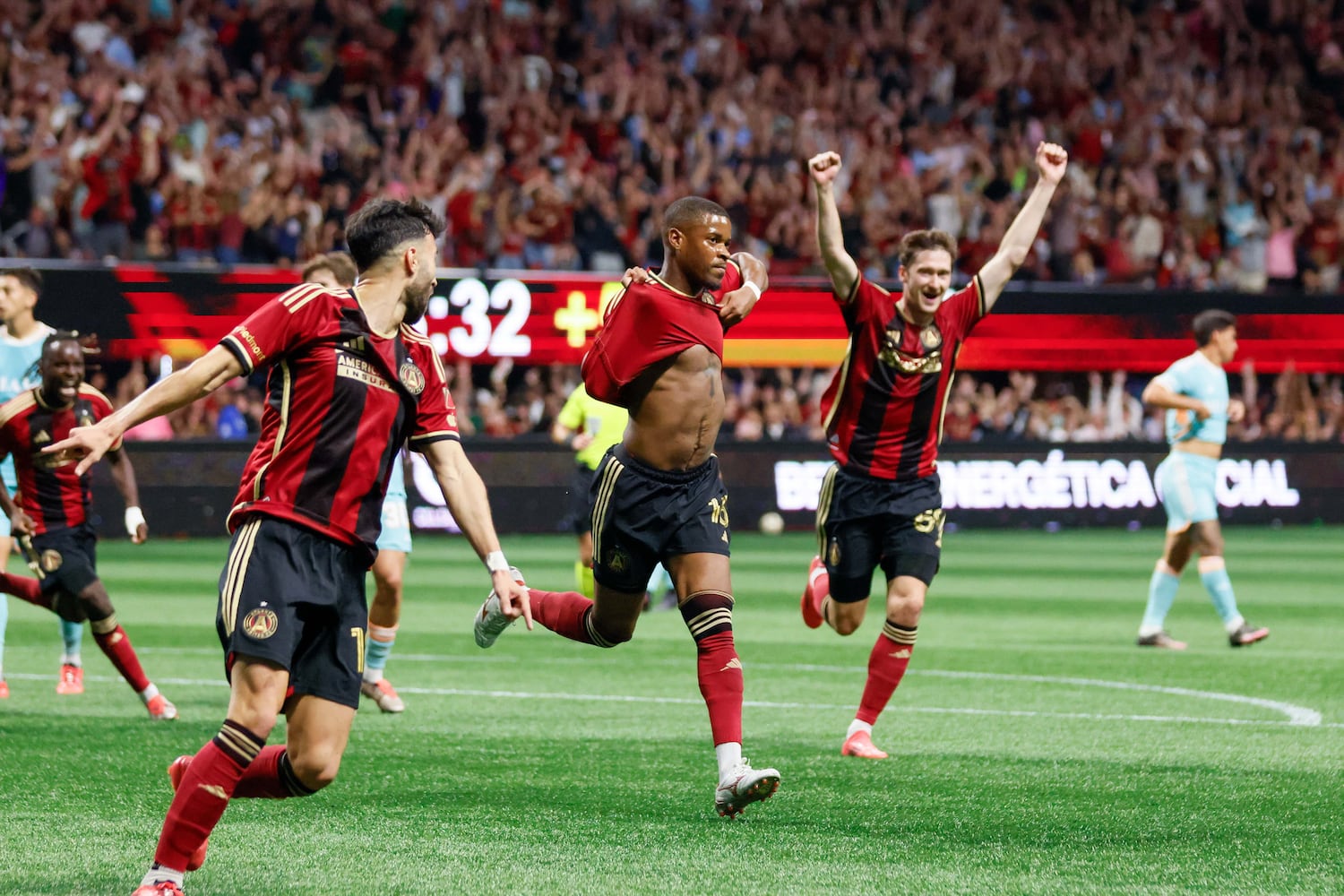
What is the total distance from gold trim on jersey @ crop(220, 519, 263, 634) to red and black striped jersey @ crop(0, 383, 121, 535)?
4.30 meters

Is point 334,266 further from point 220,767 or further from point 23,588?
point 220,767

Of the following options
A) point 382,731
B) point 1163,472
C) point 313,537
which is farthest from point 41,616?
point 313,537

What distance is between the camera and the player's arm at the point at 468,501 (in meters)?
5.36

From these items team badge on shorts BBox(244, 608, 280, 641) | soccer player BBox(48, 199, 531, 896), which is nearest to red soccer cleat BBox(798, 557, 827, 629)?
soccer player BBox(48, 199, 531, 896)

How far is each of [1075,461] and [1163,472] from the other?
40.0 ft

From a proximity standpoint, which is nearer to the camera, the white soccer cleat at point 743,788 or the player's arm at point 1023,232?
the white soccer cleat at point 743,788

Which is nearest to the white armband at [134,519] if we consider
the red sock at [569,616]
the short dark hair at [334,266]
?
the short dark hair at [334,266]

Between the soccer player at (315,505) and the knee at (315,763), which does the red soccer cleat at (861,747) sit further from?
the knee at (315,763)

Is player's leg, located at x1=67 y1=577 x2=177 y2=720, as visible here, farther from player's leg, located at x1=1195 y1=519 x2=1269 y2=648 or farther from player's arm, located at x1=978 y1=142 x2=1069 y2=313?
player's leg, located at x1=1195 y1=519 x2=1269 y2=648

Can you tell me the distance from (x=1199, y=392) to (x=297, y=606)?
31.0 feet

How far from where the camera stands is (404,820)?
654 cm

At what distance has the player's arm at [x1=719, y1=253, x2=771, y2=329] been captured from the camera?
23.9 feet

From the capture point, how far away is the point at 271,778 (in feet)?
18.1

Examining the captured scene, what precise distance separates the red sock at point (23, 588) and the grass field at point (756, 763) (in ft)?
2.01
